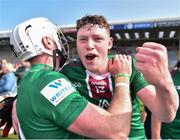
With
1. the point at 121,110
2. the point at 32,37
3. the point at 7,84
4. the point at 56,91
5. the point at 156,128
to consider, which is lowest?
the point at 7,84

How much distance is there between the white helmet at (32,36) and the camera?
2232mm

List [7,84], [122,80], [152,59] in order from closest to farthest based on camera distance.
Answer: [152,59], [122,80], [7,84]

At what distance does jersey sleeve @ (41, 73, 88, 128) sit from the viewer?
6.30 ft

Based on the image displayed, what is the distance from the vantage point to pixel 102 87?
2664 millimetres

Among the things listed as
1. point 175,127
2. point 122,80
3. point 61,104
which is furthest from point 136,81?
point 175,127

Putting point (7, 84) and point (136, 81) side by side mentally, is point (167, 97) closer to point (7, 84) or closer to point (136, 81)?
point (136, 81)

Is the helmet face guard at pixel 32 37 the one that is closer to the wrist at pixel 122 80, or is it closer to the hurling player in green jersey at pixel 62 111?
the hurling player in green jersey at pixel 62 111

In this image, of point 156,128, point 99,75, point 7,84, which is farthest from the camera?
point 7,84

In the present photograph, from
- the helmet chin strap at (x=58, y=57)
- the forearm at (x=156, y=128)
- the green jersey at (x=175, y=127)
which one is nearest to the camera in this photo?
the helmet chin strap at (x=58, y=57)

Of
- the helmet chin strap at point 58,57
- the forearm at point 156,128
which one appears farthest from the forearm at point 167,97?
the forearm at point 156,128

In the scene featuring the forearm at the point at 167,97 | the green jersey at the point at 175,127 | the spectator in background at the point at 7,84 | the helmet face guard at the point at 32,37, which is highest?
the helmet face guard at the point at 32,37

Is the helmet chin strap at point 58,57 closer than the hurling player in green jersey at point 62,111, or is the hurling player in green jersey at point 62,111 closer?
the hurling player in green jersey at point 62,111

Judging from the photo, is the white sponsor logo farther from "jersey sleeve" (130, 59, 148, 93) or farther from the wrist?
"jersey sleeve" (130, 59, 148, 93)

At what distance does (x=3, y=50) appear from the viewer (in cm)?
2530
